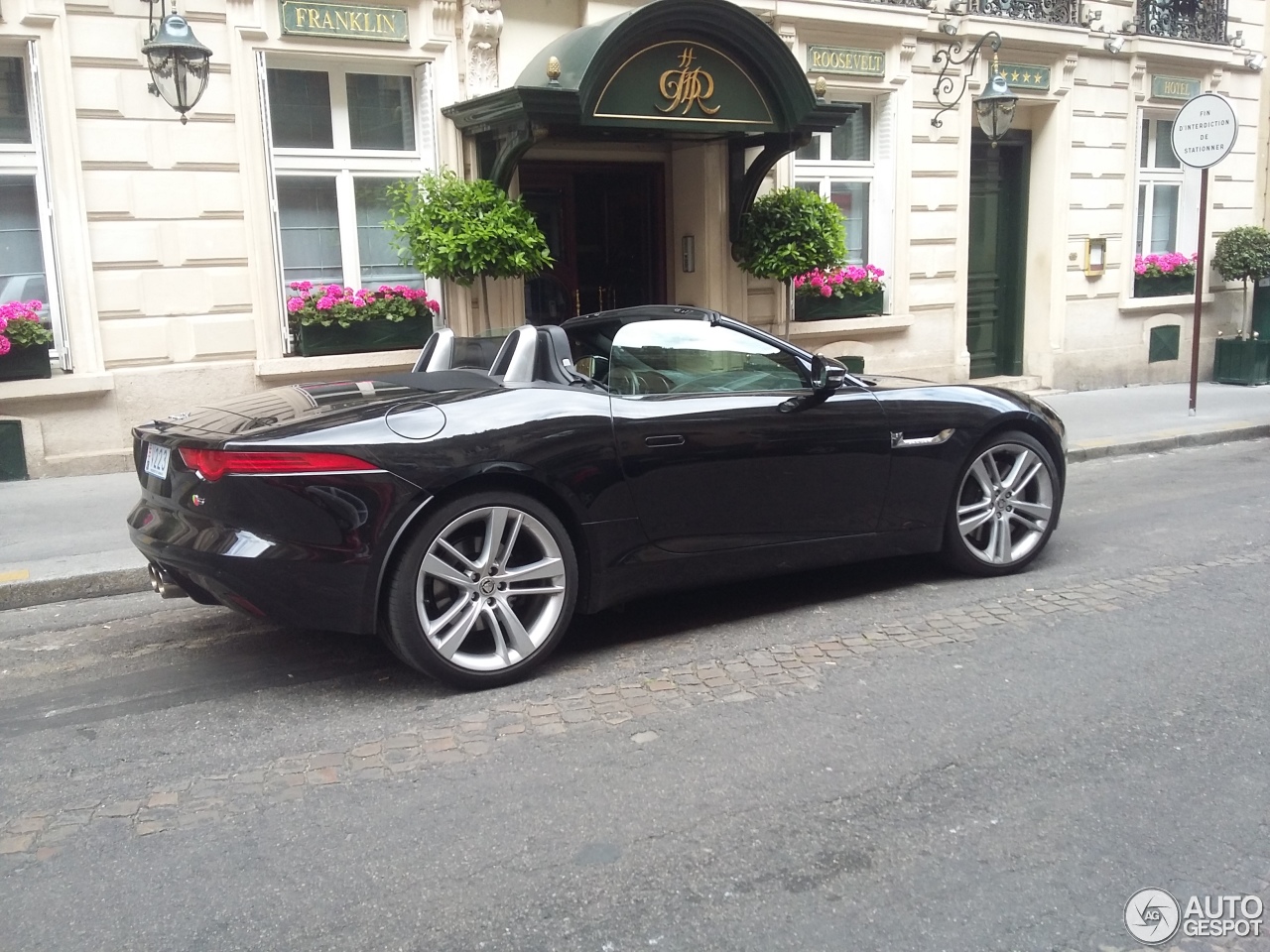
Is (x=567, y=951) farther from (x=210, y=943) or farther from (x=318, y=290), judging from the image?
(x=318, y=290)

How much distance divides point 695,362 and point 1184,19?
1296cm

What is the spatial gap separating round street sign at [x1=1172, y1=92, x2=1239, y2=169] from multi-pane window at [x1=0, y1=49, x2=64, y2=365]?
1053 centimetres

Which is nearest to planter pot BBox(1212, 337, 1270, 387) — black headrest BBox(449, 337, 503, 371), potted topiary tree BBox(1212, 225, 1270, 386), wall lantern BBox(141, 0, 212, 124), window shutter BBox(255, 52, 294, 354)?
potted topiary tree BBox(1212, 225, 1270, 386)

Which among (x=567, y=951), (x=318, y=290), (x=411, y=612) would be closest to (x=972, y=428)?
(x=411, y=612)

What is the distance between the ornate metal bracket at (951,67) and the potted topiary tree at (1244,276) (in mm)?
4531

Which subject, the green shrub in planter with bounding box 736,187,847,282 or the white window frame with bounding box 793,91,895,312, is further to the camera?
the white window frame with bounding box 793,91,895,312

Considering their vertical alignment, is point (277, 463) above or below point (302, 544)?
above

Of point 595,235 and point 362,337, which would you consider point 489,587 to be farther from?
point 595,235

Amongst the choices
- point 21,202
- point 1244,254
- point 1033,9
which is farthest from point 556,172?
point 1244,254

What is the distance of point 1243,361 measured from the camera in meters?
15.1

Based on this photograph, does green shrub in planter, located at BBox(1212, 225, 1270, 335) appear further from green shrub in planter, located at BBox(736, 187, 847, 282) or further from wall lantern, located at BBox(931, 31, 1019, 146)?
green shrub in planter, located at BBox(736, 187, 847, 282)

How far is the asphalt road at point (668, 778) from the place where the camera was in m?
3.09

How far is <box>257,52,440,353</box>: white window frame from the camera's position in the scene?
998cm

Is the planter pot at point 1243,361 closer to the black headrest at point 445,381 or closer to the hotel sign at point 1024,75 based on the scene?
the hotel sign at point 1024,75
